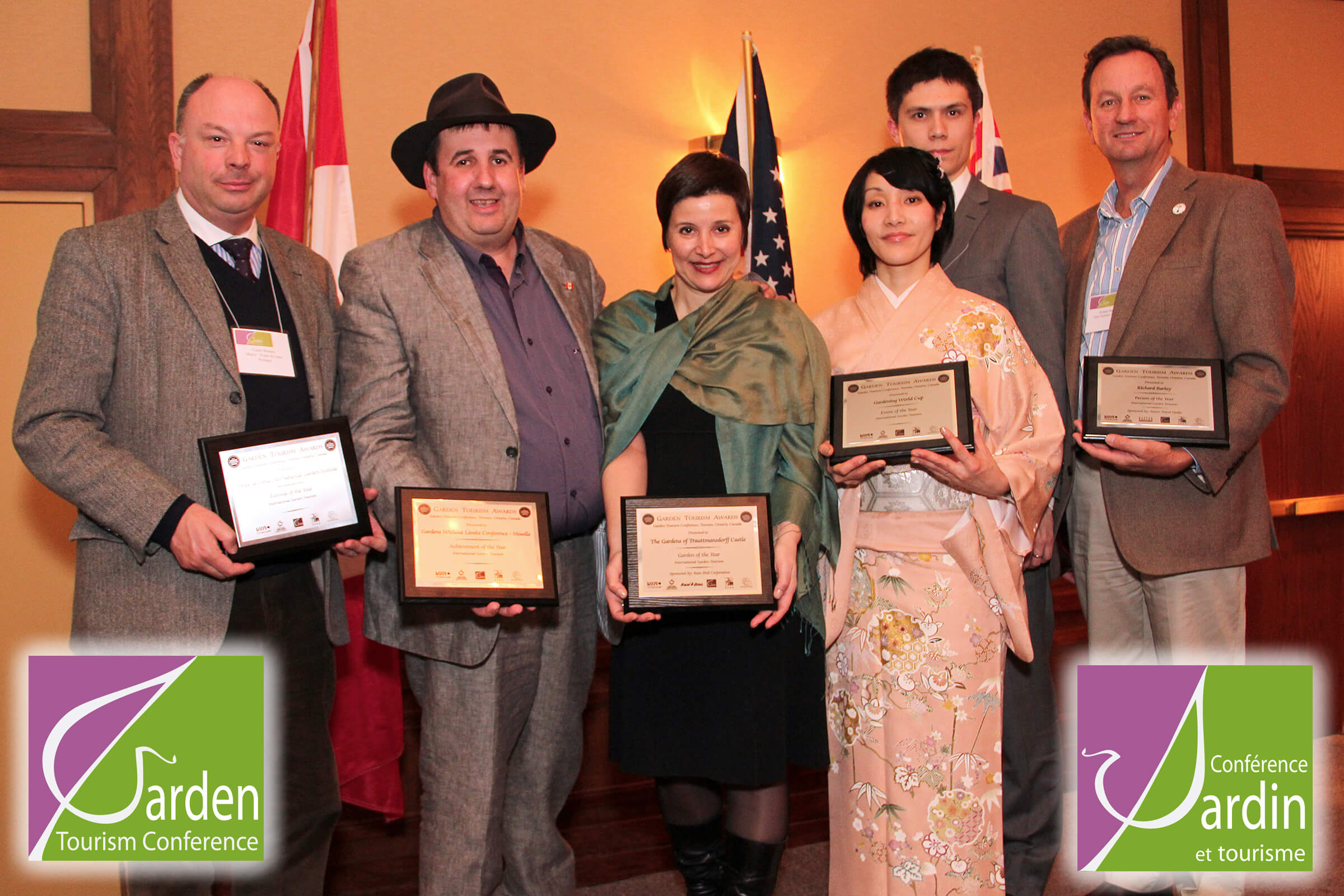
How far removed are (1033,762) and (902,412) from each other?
128 centimetres

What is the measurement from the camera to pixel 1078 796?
2.61m

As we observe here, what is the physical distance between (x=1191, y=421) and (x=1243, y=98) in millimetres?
3291

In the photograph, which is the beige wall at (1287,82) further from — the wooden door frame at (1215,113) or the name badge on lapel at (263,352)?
the name badge on lapel at (263,352)

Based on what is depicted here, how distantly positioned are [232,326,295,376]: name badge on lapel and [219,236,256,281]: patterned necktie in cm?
15

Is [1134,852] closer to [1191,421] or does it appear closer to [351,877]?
[1191,421]

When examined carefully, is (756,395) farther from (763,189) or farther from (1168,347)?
(763,189)

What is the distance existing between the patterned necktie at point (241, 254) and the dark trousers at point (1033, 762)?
213cm

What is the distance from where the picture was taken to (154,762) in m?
2.17

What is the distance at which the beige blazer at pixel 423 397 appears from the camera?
87.4 inches

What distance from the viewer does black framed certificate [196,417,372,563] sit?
1930 mm

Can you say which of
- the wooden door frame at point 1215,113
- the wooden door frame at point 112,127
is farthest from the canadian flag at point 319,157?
the wooden door frame at point 1215,113

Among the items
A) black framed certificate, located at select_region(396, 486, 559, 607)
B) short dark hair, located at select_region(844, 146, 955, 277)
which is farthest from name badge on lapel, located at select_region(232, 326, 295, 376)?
short dark hair, located at select_region(844, 146, 955, 277)

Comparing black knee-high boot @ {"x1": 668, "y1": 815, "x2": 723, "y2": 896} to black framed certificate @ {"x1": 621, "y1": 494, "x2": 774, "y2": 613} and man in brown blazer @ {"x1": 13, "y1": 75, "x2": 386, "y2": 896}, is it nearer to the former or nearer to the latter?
black framed certificate @ {"x1": 621, "y1": 494, "x2": 774, "y2": 613}

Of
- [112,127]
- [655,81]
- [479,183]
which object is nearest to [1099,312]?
[479,183]
